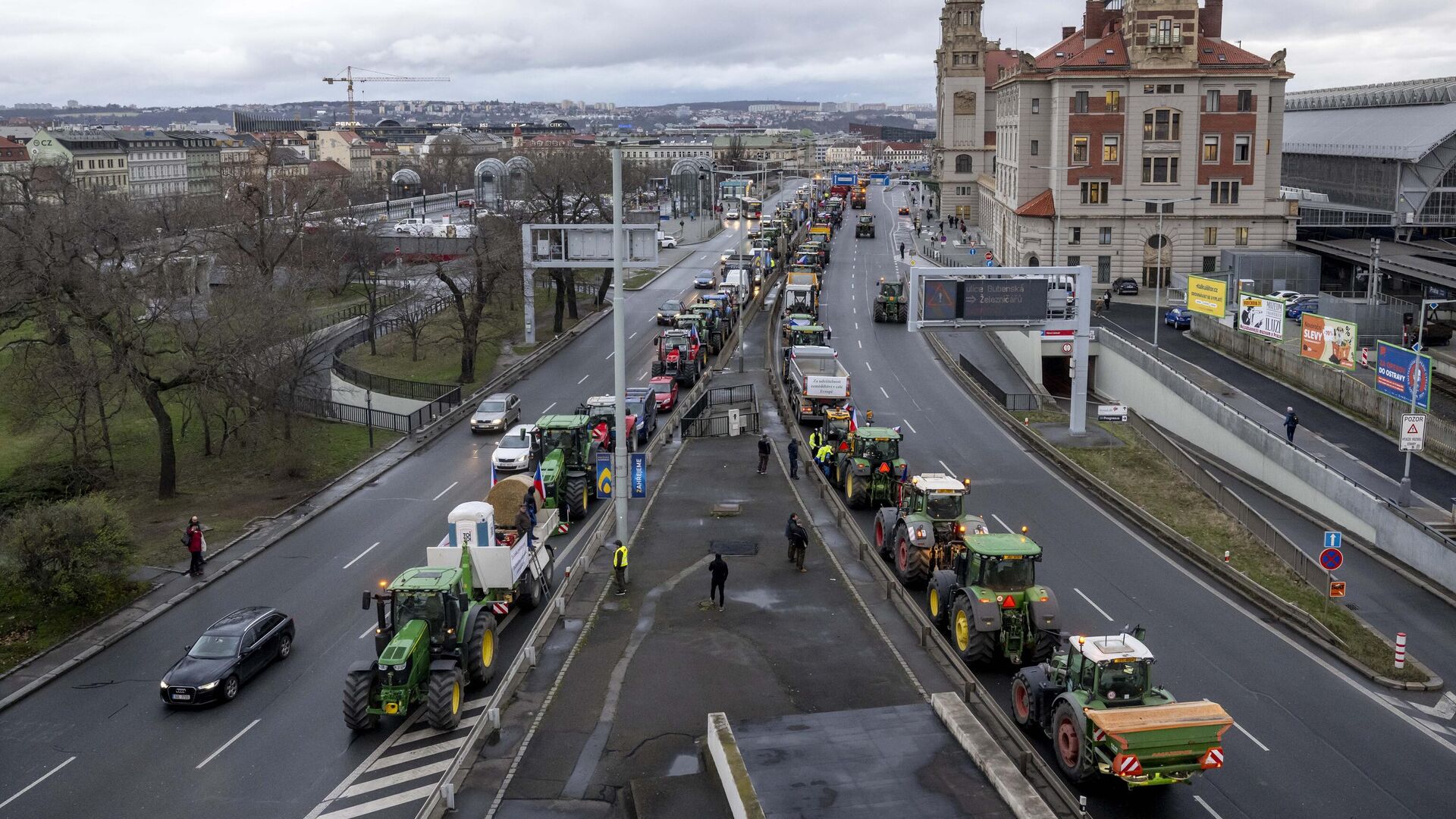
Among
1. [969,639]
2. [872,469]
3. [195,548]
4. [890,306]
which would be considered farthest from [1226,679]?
[890,306]

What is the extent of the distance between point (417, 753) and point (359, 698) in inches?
57.0

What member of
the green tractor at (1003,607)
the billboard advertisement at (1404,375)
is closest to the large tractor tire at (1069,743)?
the green tractor at (1003,607)

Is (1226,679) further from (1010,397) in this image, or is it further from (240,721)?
(1010,397)

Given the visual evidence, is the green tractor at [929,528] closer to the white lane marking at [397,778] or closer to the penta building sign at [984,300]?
the white lane marking at [397,778]

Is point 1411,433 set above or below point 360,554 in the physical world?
above

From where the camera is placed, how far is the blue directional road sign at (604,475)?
123 ft

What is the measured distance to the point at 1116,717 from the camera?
17734mm

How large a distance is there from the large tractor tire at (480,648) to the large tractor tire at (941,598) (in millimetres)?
9380

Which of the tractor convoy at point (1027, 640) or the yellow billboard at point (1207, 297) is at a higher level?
the yellow billboard at point (1207, 297)

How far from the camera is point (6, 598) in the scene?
2894 cm

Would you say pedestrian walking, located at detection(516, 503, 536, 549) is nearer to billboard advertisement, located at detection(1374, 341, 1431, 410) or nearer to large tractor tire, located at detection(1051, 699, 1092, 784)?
large tractor tire, located at detection(1051, 699, 1092, 784)

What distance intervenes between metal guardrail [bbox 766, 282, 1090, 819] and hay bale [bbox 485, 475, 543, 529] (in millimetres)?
8866

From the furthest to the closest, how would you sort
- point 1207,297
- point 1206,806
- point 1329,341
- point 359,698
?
1. point 1207,297
2. point 1329,341
3. point 359,698
4. point 1206,806

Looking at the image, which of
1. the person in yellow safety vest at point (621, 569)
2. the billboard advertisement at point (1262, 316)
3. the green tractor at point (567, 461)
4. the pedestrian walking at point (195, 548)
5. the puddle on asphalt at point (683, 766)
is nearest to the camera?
the puddle on asphalt at point (683, 766)
